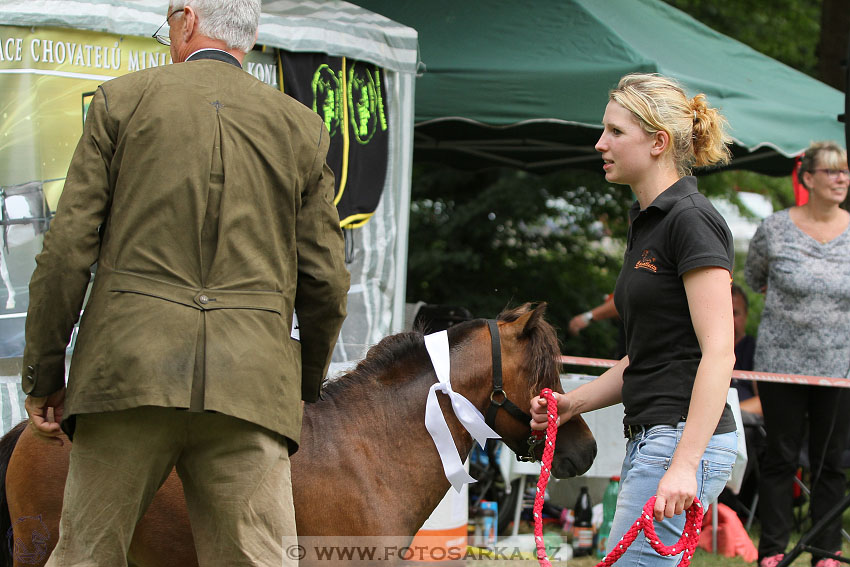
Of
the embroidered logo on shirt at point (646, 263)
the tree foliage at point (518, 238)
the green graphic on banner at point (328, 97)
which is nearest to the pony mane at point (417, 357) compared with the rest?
the embroidered logo on shirt at point (646, 263)

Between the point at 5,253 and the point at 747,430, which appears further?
the point at 747,430

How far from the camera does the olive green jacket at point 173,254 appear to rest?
2.11 metres

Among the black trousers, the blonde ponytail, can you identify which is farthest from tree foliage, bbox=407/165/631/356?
the blonde ponytail

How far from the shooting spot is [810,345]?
5.29 meters

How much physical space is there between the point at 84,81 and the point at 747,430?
4.66 metres

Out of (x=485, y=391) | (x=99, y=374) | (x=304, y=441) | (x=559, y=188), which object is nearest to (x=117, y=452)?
(x=99, y=374)

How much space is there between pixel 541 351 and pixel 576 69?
10.8 ft

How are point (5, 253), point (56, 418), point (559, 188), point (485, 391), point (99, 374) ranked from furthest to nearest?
point (559, 188), point (5, 253), point (485, 391), point (56, 418), point (99, 374)

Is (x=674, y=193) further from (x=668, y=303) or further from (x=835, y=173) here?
(x=835, y=173)

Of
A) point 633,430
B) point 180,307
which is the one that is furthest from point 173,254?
point 633,430

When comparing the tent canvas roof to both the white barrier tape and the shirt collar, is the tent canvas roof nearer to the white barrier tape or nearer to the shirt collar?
the white barrier tape

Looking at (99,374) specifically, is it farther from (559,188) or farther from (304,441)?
(559,188)

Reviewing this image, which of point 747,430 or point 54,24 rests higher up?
point 54,24

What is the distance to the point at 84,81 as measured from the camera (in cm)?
405
